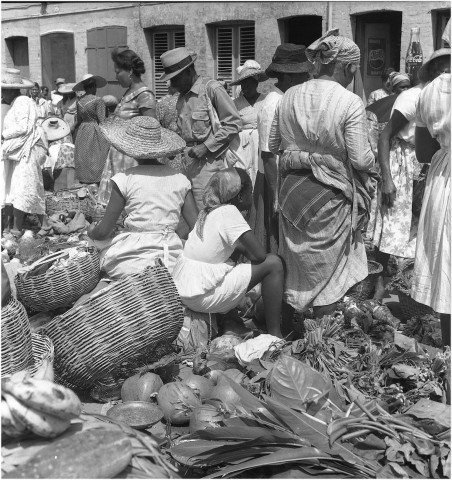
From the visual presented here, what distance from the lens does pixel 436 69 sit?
444 centimetres

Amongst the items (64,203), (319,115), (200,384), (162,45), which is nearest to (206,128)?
(319,115)

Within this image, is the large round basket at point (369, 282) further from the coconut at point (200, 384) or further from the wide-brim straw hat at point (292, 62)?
the coconut at point (200, 384)

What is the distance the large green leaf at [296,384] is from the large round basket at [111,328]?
105cm

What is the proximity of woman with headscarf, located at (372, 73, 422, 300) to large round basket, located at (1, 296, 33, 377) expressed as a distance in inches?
113

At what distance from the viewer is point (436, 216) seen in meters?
3.96

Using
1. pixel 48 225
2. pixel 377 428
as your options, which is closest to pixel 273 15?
pixel 48 225

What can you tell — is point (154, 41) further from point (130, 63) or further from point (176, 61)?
point (176, 61)

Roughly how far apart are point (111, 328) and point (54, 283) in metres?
0.74

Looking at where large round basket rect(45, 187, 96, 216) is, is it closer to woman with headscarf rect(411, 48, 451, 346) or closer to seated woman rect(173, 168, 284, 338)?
seated woman rect(173, 168, 284, 338)

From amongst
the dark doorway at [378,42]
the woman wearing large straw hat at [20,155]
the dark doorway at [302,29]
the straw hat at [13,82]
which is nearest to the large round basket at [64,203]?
the woman wearing large straw hat at [20,155]

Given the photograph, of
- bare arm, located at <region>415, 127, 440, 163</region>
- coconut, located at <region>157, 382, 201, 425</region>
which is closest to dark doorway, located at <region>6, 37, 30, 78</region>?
bare arm, located at <region>415, 127, 440, 163</region>

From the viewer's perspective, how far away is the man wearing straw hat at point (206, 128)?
238 inches

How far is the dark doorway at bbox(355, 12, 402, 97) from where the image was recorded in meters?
14.6

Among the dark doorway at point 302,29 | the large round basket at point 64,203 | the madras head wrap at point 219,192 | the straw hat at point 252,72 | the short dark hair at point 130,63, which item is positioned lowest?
the large round basket at point 64,203
